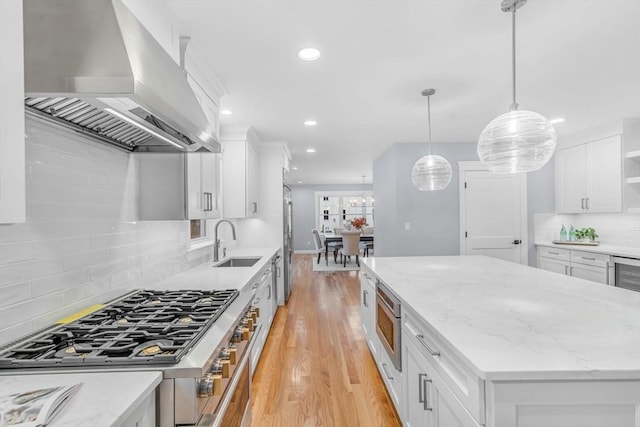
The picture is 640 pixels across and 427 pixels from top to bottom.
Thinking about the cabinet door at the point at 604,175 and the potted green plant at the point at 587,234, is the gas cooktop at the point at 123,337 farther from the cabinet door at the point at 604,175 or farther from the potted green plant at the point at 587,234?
the potted green plant at the point at 587,234

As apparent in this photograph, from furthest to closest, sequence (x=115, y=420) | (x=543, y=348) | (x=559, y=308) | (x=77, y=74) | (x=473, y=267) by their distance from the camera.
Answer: (x=473, y=267), (x=559, y=308), (x=543, y=348), (x=77, y=74), (x=115, y=420)

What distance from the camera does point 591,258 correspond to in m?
4.14

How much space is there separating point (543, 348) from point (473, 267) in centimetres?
170

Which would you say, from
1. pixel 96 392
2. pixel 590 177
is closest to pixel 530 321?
pixel 96 392

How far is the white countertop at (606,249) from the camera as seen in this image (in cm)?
374

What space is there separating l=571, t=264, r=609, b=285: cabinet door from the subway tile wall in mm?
4949

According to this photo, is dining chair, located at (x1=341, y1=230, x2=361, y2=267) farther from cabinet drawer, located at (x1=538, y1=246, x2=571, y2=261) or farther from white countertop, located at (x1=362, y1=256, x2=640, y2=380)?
white countertop, located at (x1=362, y1=256, x2=640, y2=380)

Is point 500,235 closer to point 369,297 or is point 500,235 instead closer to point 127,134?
point 369,297

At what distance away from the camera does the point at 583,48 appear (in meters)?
2.20

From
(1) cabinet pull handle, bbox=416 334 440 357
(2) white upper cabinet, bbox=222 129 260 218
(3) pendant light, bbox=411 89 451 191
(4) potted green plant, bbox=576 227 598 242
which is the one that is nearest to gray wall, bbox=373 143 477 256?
(4) potted green plant, bbox=576 227 598 242

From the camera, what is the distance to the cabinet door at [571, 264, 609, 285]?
395 centimetres

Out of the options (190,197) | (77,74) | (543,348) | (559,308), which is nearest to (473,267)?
(559,308)

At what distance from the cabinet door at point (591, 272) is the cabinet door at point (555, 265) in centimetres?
12

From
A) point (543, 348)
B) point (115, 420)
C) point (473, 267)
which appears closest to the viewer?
point (115, 420)
